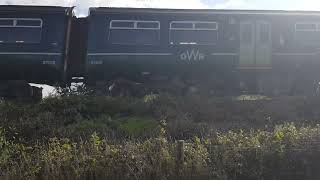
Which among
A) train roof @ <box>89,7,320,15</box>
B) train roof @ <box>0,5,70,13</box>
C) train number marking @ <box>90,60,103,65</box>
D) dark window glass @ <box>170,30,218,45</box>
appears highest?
train roof @ <box>89,7,320,15</box>

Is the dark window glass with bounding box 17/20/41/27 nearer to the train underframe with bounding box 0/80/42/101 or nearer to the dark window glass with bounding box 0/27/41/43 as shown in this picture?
the dark window glass with bounding box 0/27/41/43

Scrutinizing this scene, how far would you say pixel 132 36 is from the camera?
20.3 m

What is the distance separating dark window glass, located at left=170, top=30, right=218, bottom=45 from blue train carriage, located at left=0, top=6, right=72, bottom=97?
149 inches

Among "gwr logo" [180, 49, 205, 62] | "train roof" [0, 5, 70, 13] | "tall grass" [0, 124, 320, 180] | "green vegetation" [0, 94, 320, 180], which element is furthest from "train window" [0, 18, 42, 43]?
"tall grass" [0, 124, 320, 180]

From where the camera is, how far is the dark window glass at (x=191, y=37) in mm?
20547

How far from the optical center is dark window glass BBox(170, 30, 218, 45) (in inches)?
809

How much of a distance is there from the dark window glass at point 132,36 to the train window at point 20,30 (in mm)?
2555

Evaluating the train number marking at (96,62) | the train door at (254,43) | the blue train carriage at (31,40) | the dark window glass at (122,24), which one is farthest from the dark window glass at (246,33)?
the blue train carriage at (31,40)

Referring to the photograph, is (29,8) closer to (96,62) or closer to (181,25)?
(96,62)

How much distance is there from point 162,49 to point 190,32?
3.82 feet

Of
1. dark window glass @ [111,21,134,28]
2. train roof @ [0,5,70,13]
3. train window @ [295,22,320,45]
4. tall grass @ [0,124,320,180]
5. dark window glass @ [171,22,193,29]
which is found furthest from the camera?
train window @ [295,22,320,45]

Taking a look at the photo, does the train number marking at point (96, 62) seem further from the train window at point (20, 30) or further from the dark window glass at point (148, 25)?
the train window at point (20, 30)

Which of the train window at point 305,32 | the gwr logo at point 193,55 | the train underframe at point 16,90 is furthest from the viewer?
the train window at point 305,32

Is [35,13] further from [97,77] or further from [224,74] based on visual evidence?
[224,74]
